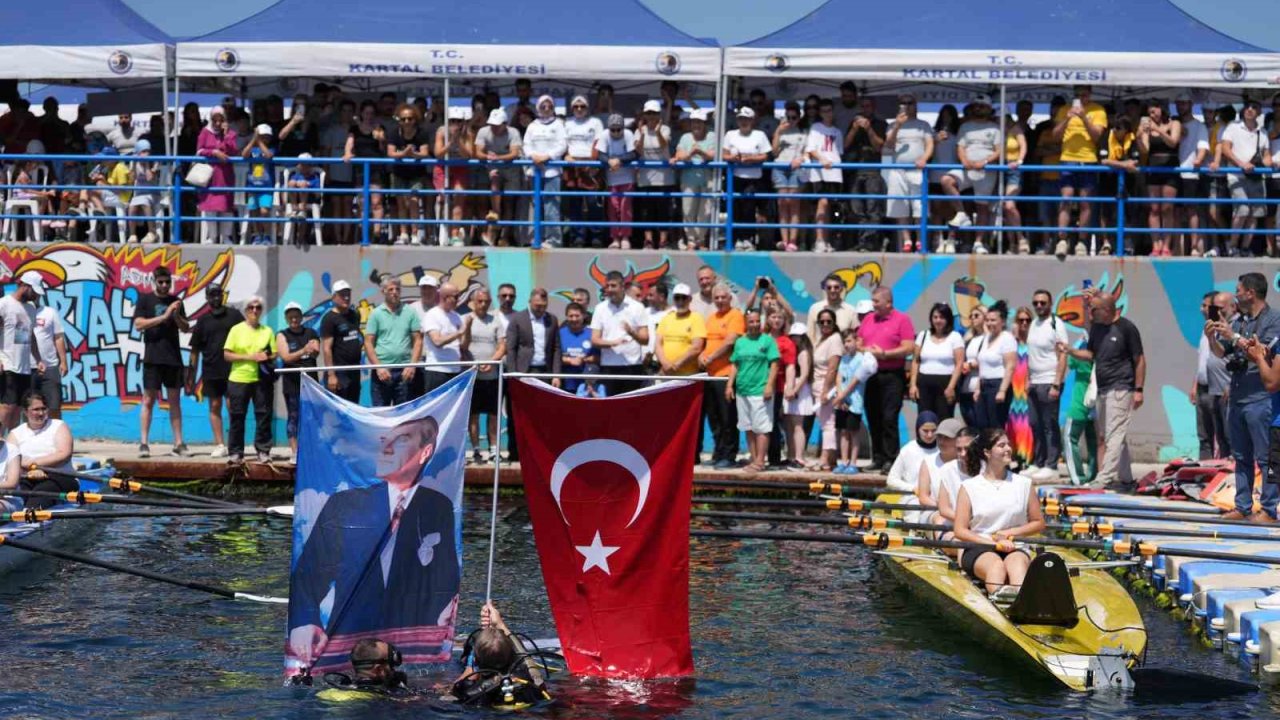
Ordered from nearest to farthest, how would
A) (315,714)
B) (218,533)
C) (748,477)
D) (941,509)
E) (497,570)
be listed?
(315,714), (941,509), (497,570), (218,533), (748,477)

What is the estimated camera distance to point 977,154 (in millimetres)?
21641

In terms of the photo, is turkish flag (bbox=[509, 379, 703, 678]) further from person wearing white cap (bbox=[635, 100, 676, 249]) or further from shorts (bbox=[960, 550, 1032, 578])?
person wearing white cap (bbox=[635, 100, 676, 249])

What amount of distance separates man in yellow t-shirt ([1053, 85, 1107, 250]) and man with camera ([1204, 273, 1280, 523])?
547 cm

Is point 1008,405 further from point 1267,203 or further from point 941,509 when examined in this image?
point 941,509

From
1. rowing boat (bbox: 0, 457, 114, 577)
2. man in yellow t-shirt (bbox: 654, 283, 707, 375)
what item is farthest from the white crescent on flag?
man in yellow t-shirt (bbox: 654, 283, 707, 375)

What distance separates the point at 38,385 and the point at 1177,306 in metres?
13.6

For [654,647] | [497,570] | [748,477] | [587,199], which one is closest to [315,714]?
[654,647]

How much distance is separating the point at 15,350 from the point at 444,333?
4880 millimetres

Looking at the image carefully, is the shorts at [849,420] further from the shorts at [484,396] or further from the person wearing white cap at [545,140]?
the person wearing white cap at [545,140]

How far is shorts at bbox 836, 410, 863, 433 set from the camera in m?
20.1

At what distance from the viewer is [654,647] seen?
11469mm

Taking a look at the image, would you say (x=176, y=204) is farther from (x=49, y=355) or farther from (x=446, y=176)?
(x=446, y=176)

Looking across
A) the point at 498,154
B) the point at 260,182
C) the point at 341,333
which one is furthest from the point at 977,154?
the point at 260,182

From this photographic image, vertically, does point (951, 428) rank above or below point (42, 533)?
above
